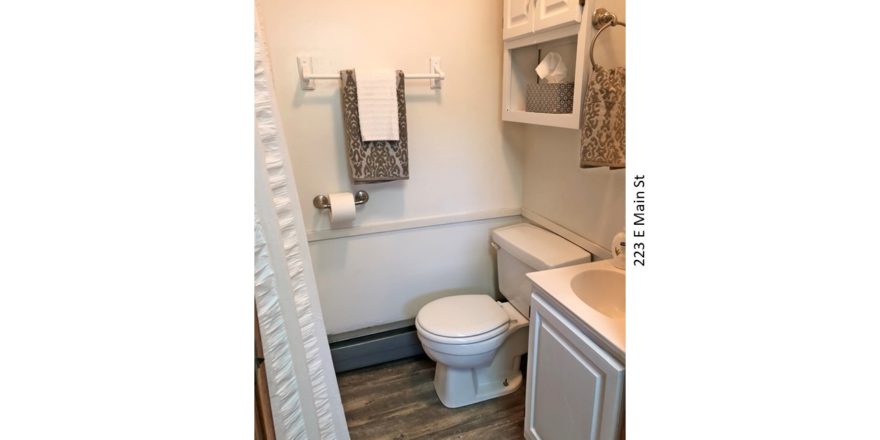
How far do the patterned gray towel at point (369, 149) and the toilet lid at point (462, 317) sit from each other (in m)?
0.61

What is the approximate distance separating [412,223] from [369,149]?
45 centimetres

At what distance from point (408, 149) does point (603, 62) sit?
90 cm

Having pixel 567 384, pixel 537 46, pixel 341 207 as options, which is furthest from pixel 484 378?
pixel 537 46

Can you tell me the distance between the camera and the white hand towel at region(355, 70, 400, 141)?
179 centimetres

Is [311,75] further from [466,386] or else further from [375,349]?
[466,386]

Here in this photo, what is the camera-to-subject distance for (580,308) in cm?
126

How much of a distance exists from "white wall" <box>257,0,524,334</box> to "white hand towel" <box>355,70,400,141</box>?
107mm

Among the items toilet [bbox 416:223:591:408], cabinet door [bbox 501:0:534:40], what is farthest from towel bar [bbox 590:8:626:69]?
toilet [bbox 416:223:591:408]

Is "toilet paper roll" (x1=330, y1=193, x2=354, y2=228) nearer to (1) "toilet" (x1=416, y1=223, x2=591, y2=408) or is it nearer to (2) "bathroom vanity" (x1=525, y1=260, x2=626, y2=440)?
(1) "toilet" (x1=416, y1=223, x2=591, y2=408)
